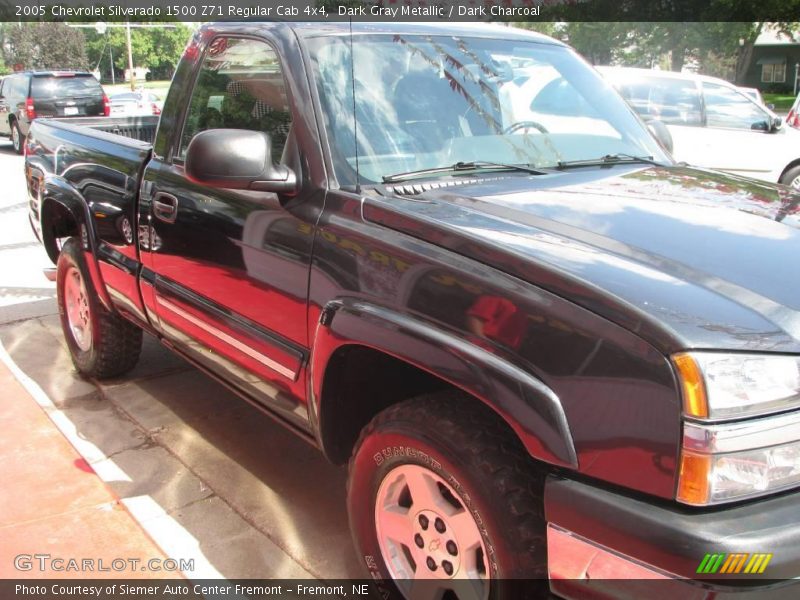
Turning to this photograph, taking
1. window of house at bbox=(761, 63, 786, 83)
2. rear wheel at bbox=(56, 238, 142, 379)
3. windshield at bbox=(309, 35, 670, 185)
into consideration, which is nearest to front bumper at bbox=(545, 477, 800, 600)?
windshield at bbox=(309, 35, 670, 185)

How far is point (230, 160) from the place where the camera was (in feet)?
8.25

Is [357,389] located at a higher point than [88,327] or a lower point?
higher

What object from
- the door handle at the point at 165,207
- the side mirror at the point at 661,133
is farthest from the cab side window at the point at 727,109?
the door handle at the point at 165,207

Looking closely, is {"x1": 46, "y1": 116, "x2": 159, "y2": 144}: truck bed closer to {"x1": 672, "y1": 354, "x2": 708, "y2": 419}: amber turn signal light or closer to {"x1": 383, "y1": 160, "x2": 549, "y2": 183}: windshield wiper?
{"x1": 383, "y1": 160, "x2": 549, "y2": 183}: windshield wiper

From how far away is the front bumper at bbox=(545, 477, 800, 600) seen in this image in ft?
5.36

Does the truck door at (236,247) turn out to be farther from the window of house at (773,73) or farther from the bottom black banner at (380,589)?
the window of house at (773,73)

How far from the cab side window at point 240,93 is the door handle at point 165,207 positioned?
0.64 feet

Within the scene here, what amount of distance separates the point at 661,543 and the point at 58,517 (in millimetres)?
2506

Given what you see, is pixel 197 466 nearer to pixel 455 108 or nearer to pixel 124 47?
pixel 455 108

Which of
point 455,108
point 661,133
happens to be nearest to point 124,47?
point 661,133

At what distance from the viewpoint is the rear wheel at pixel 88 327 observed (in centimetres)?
439

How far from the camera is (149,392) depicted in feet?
14.9

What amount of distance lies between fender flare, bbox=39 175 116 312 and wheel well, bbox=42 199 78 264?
0.12 m

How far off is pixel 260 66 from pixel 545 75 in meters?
1.19
